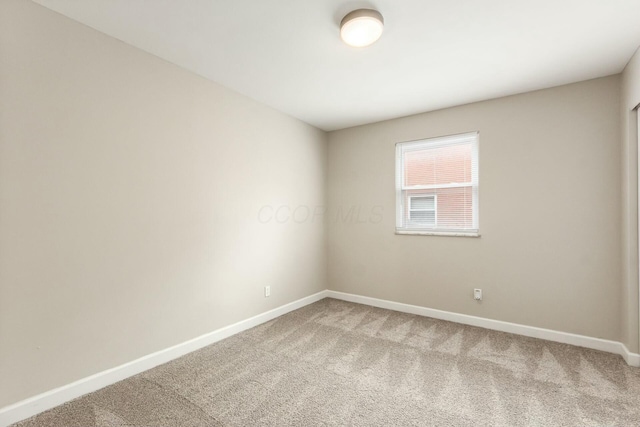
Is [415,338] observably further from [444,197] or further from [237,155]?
[237,155]

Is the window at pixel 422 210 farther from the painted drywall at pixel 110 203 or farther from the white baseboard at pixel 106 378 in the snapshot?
the white baseboard at pixel 106 378

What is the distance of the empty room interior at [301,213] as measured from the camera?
186 centimetres

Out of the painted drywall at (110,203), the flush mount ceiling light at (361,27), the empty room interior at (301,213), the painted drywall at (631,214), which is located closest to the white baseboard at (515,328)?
the empty room interior at (301,213)

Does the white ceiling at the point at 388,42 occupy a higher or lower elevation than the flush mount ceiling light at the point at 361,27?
higher

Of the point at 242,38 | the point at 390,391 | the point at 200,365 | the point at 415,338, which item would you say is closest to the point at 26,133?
the point at 242,38

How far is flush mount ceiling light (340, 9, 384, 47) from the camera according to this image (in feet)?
6.16

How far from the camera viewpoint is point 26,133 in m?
1.83

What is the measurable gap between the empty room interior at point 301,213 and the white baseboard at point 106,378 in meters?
0.02

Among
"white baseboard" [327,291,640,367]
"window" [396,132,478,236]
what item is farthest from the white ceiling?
"white baseboard" [327,291,640,367]

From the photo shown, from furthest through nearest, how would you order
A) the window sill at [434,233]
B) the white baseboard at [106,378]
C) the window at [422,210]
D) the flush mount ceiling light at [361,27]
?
the window at [422,210] → the window sill at [434,233] → the flush mount ceiling light at [361,27] → the white baseboard at [106,378]

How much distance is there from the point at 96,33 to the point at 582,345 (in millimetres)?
4959

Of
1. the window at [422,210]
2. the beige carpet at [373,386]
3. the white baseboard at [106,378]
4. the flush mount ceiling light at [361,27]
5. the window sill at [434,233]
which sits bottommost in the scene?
the beige carpet at [373,386]

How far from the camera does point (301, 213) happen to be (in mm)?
4121

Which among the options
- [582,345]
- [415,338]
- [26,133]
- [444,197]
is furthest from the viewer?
[444,197]
